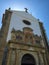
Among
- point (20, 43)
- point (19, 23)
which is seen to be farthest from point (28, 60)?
point (19, 23)

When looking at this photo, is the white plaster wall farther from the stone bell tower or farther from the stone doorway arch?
the stone doorway arch

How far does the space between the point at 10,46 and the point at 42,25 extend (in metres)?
6.74

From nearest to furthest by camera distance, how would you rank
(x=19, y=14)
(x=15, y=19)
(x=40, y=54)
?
(x=40, y=54)
(x=15, y=19)
(x=19, y=14)

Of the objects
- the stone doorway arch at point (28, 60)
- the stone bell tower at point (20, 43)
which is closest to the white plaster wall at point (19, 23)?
the stone bell tower at point (20, 43)

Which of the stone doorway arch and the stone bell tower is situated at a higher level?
the stone bell tower

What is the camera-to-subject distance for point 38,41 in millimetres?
12797

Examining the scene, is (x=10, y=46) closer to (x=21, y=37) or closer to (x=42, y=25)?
(x=21, y=37)

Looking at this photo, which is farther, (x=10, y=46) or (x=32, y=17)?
(x=32, y=17)

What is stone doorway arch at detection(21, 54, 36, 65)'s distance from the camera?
35.7 ft

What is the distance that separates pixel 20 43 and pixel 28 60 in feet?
5.54

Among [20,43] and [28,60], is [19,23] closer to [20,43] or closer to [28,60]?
[20,43]

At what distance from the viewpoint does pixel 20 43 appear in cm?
1152

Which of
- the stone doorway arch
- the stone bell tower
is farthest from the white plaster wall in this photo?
the stone doorway arch

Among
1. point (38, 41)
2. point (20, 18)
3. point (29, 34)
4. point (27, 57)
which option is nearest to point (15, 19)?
point (20, 18)
